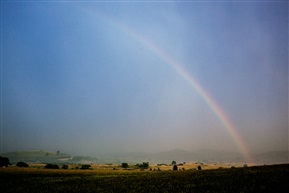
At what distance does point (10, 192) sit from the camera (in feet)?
119

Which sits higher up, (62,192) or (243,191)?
(243,191)

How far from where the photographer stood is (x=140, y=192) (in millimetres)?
29172

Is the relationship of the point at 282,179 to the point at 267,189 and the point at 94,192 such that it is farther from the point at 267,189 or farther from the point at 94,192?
the point at 94,192

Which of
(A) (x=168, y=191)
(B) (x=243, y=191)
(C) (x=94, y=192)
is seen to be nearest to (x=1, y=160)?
(C) (x=94, y=192)

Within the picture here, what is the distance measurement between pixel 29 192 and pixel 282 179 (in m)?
34.5

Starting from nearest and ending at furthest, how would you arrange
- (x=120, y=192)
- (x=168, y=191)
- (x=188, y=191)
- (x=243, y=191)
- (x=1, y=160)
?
(x=243, y=191), (x=188, y=191), (x=168, y=191), (x=120, y=192), (x=1, y=160)

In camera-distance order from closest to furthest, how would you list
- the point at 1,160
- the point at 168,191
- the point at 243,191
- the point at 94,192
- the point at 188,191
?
the point at 243,191
the point at 188,191
the point at 168,191
the point at 94,192
the point at 1,160

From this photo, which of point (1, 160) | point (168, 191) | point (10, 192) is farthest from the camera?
point (1, 160)

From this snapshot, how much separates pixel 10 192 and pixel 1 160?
356 feet

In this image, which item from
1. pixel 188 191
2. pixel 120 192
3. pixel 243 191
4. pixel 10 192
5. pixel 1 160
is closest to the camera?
pixel 243 191

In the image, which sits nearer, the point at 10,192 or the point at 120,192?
the point at 120,192

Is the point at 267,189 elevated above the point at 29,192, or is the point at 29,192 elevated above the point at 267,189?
the point at 267,189

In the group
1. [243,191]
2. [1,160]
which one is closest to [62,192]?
[243,191]

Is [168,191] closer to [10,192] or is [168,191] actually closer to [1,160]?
[10,192]
